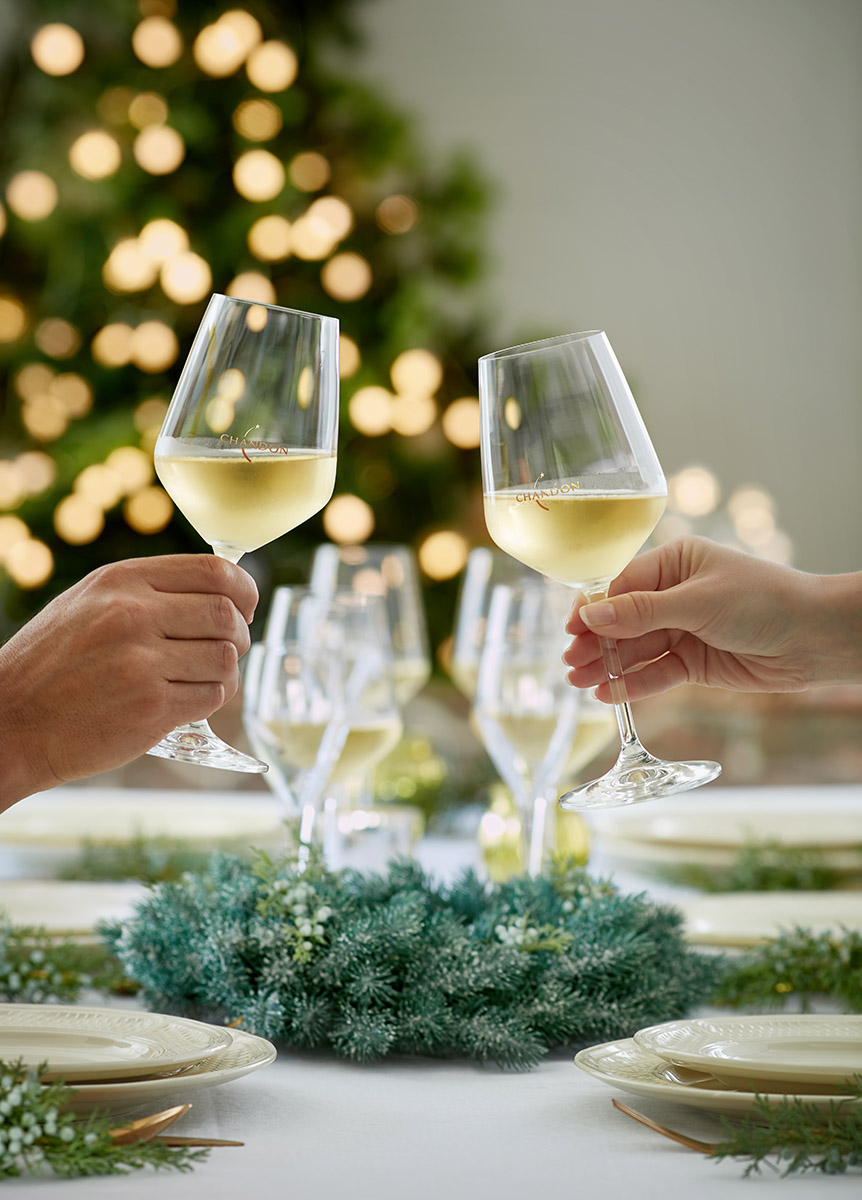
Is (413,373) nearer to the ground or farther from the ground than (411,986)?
farther from the ground

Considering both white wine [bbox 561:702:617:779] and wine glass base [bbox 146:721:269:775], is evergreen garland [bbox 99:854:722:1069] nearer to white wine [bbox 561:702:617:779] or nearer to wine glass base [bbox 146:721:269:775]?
wine glass base [bbox 146:721:269:775]

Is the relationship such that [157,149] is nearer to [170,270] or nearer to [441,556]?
[170,270]

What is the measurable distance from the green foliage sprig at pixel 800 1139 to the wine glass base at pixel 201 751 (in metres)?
0.37

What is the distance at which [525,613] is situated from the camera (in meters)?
1.23

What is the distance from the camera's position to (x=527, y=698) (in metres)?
1.20

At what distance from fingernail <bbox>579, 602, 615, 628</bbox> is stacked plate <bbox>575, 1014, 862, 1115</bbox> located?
27cm

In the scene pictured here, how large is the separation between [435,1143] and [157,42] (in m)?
3.72

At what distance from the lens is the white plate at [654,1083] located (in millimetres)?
632

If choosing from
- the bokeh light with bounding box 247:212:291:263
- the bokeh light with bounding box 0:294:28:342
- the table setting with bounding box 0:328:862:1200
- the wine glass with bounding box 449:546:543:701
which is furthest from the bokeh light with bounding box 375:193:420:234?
the table setting with bounding box 0:328:862:1200

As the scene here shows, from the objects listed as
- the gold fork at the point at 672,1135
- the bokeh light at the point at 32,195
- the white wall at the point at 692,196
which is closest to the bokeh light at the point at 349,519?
the bokeh light at the point at 32,195

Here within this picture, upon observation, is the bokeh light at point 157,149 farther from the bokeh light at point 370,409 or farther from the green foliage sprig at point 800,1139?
the green foliage sprig at point 800,1139

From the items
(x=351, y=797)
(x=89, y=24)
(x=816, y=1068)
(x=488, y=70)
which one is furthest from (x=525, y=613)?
(x=488, y=70)

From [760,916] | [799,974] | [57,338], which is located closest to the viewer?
[799,974]

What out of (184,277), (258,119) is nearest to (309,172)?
(258,119)
